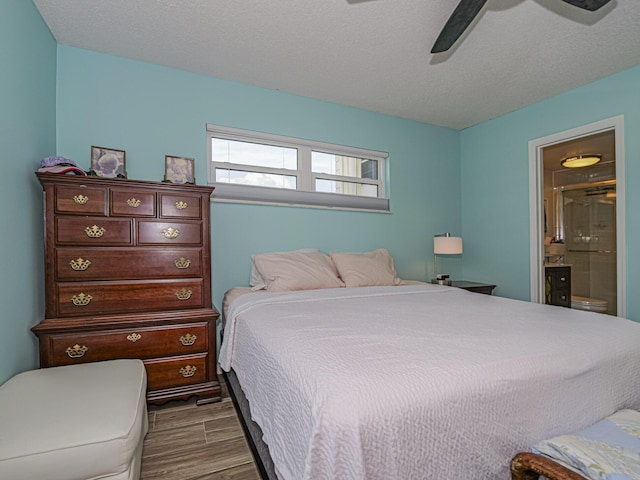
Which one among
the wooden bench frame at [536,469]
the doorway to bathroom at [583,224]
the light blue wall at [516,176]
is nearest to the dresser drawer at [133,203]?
the wooden bench frame at [536,469]

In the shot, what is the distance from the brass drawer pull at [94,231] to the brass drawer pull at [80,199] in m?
0.15

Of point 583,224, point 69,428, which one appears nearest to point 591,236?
point 583,224

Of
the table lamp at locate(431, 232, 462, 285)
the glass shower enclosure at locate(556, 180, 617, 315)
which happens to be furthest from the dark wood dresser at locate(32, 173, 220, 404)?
the glass shower enclosure at locate(556, 180, 617, 315)

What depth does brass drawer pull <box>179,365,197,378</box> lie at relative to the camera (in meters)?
2.03

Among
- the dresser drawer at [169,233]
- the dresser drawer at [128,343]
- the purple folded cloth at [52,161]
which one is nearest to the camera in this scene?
the dresser drawer at [128,343]

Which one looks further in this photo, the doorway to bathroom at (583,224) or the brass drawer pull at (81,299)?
the doorway to bathroom at (583,224)

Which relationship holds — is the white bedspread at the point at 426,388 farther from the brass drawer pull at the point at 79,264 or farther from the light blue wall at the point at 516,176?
the light blue wall at the point at 516,176

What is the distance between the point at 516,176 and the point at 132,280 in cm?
369

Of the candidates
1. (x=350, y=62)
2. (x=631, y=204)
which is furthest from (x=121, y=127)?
(x=631, y=204)

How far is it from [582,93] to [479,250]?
1792 mm

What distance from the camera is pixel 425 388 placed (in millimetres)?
859

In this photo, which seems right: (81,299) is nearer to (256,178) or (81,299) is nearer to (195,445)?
(195,445)

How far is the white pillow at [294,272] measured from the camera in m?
2.46

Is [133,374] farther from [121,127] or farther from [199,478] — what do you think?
[121,127]
